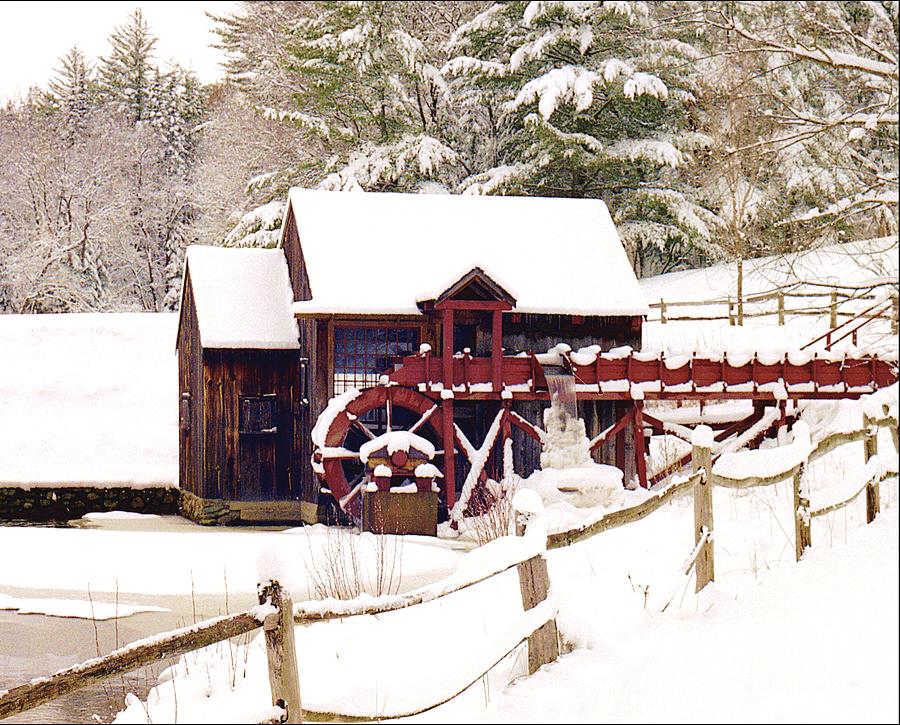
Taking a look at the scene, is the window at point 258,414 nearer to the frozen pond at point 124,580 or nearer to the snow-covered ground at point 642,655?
the frozen pond at point 124,580

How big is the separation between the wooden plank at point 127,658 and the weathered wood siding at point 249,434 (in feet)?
54.1

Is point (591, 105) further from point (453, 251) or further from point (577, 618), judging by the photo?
point (577, 618)

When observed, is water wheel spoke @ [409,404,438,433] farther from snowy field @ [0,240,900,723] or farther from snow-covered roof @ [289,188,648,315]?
snowy field @ [0,240,900,723]

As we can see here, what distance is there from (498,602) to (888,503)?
510cm

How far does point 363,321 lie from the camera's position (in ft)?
67.3

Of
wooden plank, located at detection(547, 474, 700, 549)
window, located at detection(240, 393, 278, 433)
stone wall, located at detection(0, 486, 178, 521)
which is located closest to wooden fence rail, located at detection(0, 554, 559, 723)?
wooden plank, located at detection(547, 474, 700, 549)

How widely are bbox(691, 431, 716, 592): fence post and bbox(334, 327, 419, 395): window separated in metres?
12.4

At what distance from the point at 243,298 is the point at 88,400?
1050cm

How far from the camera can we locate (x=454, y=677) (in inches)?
229

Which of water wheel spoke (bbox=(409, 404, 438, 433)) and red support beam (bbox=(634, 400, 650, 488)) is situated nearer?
water wheel spoke (bbox=(409, 404, 438, 433))

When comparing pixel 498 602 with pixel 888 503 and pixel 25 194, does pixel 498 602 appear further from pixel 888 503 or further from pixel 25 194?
pixel 25 194

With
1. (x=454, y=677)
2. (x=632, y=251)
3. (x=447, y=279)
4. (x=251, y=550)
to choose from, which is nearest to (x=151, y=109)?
(x=632, y=251)

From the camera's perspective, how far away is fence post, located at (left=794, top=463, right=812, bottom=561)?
9211mm

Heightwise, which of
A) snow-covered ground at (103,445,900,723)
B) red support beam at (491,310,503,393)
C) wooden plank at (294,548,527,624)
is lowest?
snow-covered ground at (103,445,900,723)
